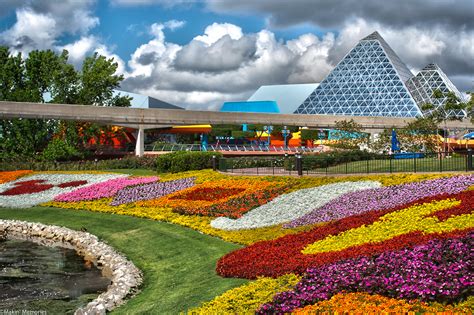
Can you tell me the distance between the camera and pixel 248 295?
39.1ft

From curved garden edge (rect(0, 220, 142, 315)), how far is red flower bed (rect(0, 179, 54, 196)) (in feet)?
29.1

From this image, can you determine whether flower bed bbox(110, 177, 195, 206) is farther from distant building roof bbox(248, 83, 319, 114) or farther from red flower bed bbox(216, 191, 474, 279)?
distant building roof bbox(248, 83, 319, 114)

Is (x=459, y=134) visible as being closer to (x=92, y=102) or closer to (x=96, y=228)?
(x=92, y=102)

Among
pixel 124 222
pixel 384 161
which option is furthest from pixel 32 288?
pixel 384 161

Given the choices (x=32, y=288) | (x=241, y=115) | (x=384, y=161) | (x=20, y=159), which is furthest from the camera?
(x=241, y=115)

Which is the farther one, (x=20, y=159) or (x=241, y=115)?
(x=241, y=115)

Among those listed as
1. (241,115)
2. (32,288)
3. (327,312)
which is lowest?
(32,288)

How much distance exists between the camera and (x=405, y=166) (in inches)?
1216

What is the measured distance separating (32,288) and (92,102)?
184ft

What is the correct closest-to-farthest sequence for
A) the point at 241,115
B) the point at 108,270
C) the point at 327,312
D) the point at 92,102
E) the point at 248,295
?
1. the point at 327,312
2. the point at 248,295
3. the point at 108,270
4. the point at 92,102
5. the point at 241,115

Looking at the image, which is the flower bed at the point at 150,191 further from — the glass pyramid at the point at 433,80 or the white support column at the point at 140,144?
Result: the glass pyramid at the point at 433,80

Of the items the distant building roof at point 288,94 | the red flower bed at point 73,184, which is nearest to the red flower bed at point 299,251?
the red flower bed at point 73,184

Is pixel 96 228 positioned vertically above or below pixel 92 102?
below

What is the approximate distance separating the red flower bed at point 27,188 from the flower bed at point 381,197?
2174cm
